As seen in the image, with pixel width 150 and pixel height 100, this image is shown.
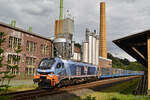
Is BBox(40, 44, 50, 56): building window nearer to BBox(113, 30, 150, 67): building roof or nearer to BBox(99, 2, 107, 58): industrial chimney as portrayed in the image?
BBox(113, 30, 150, 67): building roof

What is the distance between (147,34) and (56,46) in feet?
95.0

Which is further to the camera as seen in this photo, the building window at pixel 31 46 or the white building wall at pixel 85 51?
the white building wall at pixel 85 51

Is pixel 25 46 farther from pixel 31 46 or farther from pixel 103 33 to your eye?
pixel 103 33

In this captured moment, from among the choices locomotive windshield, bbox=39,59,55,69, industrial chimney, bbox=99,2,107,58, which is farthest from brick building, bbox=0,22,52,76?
industrial chimney, bbox=99,2,107,58

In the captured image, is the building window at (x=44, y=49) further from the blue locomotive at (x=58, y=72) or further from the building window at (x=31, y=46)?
the blue locomotive at (x=58, y=72)

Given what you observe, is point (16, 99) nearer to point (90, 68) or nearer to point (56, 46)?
point (90, 68)

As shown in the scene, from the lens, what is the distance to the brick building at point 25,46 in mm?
27072

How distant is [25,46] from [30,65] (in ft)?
12.5

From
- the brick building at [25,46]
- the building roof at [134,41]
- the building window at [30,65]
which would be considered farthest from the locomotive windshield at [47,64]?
the building window at [30,65]

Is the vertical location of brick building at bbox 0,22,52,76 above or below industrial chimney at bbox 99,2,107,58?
below

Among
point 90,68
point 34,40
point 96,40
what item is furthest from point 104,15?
point 90,68

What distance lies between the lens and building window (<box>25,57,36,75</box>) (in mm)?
30717

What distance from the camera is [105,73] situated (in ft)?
113

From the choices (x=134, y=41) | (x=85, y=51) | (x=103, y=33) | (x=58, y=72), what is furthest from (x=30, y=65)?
(x=103, y=33)
